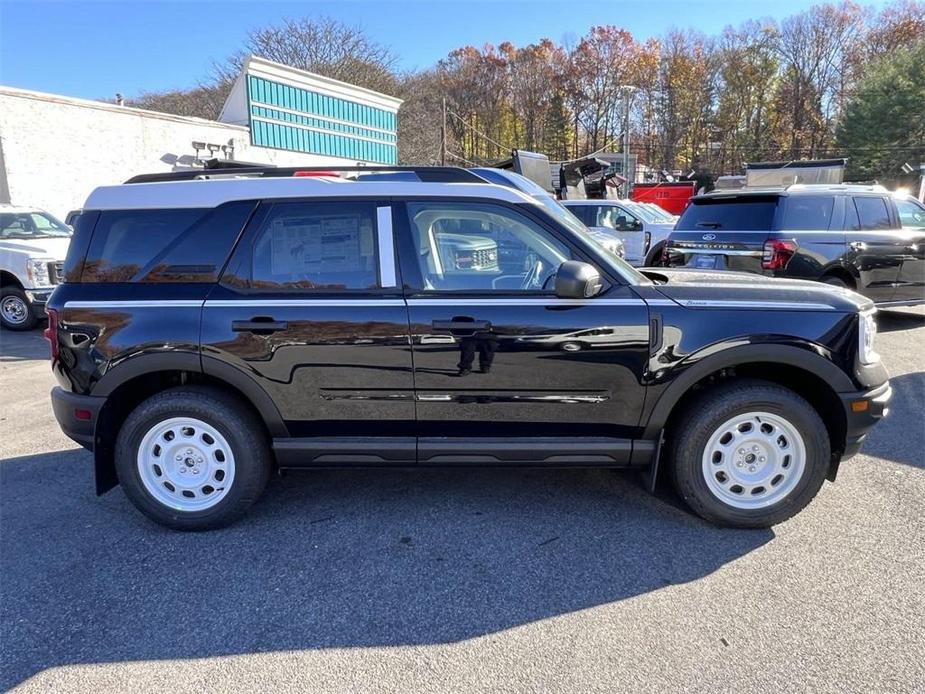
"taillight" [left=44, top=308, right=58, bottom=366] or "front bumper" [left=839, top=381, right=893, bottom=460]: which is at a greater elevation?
"taillight" [left=44, top=308, right=58, bottom=366]

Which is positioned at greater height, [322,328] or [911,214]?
[911,214]

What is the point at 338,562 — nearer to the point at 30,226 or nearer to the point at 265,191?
the point at 265,191

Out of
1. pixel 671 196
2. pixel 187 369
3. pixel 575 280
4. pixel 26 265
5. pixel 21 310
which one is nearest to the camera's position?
pixel 575 280

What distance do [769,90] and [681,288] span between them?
203 ft

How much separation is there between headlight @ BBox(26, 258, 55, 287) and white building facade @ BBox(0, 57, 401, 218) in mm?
8127

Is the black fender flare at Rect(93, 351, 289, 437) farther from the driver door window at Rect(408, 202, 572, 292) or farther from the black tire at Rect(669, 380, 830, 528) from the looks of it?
the black tire at Rect(669, 380, 830, 528)

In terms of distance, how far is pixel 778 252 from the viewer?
7.21 metres

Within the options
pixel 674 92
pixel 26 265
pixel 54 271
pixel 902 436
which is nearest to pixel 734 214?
pixel 902 436

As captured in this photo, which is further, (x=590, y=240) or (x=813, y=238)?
(x=813, y=238)

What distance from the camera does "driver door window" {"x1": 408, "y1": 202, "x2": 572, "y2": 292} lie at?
10.4 feet

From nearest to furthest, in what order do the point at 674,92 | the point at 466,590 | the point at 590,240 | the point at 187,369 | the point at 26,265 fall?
the point at 466,590 < the point at 187,369 < the point at 590,240 < the point at 26,265 < the point at 674,92

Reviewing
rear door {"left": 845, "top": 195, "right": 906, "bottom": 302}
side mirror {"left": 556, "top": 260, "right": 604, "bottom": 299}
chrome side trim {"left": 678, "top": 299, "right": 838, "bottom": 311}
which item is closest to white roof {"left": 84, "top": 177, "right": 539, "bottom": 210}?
side mirror {"left": 556, "top": 260, "right": 604, "bottom": 299}

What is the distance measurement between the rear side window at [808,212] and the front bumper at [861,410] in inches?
190

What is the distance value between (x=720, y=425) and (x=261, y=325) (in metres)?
2.53
